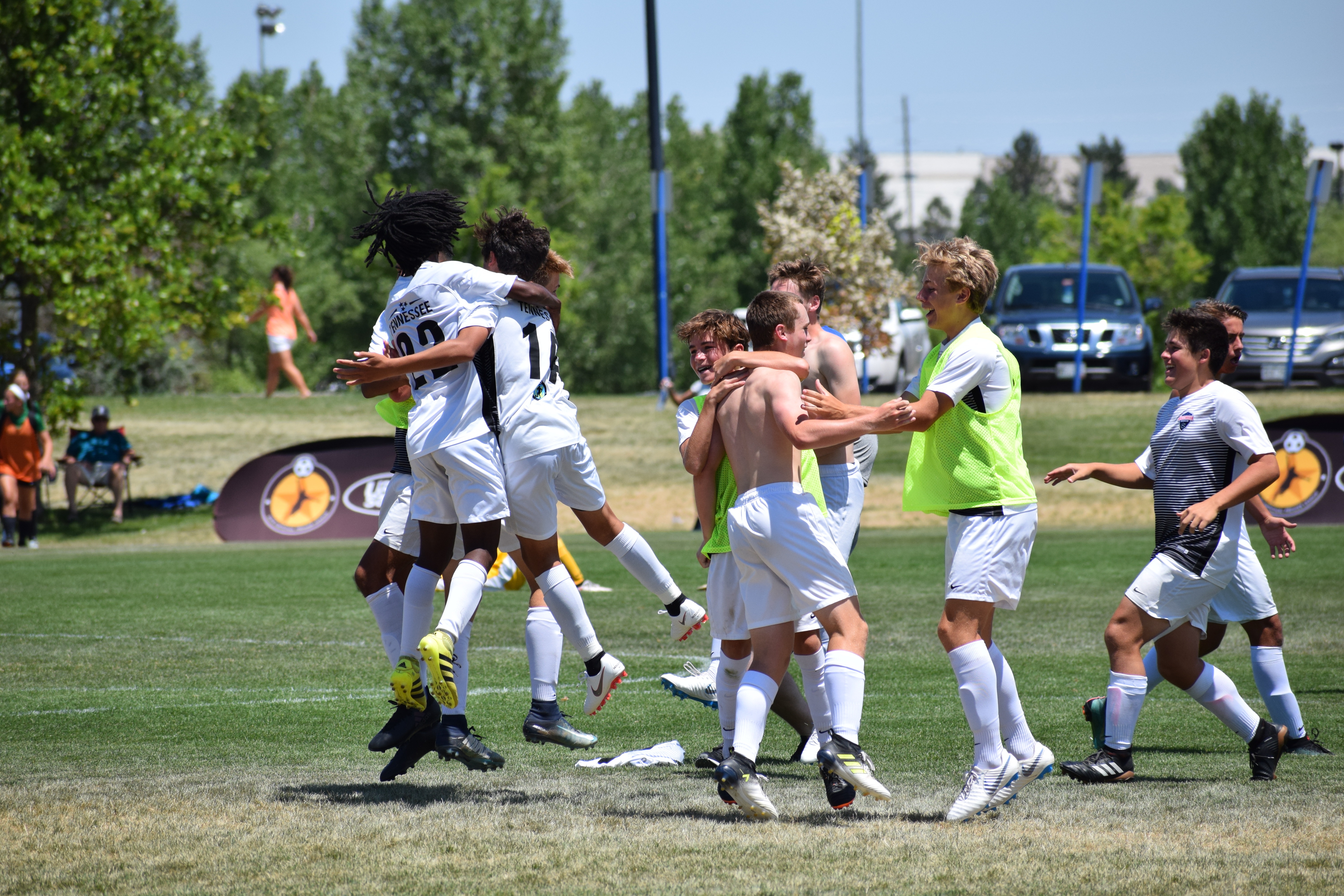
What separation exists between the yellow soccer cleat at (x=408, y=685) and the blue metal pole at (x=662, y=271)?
19.5 m

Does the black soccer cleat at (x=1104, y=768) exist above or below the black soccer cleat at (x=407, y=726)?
below

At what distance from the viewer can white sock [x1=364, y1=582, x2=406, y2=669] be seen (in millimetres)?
6258

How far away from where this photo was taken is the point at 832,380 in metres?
6.57

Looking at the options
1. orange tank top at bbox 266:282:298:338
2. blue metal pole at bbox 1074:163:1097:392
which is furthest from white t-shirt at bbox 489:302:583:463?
blue metal pole at bbox 1074:163:1097:392

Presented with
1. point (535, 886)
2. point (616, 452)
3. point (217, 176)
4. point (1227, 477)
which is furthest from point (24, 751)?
point (616, 452)

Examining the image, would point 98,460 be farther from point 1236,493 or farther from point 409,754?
point 1236,493

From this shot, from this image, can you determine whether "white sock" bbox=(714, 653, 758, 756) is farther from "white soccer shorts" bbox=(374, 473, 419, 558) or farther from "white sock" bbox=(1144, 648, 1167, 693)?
"white sock" bbox=(1144, 648, 1167, 693)

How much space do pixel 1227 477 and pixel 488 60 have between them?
4160 cm

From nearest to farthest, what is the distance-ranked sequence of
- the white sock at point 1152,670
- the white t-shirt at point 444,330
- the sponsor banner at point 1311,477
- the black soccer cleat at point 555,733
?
the white t-shirt at point 444,330
the black soccer cleat at point 555,733
the white sock at point 1152,670
the sponsor banner at point 1311,477

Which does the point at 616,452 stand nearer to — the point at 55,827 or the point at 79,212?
→ the point at 79,212

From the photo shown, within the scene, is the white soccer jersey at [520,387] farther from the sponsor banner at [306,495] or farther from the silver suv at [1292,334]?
the silver suv at [1292,334]

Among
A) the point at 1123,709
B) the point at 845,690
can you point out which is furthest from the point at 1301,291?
the point at 845,690

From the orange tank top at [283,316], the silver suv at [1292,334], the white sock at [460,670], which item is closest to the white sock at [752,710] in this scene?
the white sock at [460,670]

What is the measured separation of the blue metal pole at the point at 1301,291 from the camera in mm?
22906
